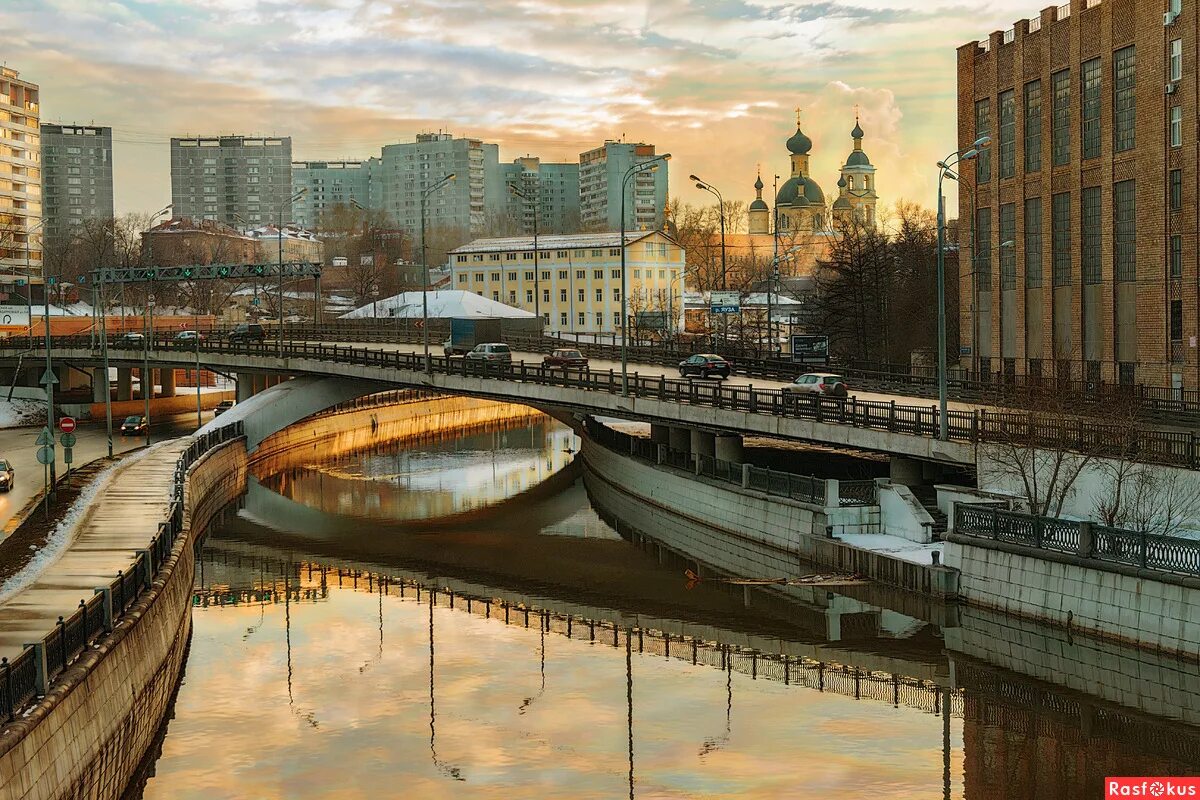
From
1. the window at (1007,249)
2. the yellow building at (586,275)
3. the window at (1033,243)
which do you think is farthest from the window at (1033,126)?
the yellow building at (586,275)

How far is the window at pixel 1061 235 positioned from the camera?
64125 mm

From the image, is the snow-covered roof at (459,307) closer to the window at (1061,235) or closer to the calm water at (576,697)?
the window at (1061,235)

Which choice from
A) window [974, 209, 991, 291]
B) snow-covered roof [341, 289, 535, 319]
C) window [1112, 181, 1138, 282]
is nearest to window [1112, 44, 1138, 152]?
window [1112, 181, 1138, 282]

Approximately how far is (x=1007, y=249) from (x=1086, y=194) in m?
6.68

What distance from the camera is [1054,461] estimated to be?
41.1 metres

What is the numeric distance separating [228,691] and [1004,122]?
48.1 metres

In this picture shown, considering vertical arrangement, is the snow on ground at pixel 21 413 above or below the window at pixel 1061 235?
below

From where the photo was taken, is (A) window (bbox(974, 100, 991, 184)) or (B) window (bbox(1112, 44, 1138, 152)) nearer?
(B) window (bbox(1112, 44, 1138, 152))

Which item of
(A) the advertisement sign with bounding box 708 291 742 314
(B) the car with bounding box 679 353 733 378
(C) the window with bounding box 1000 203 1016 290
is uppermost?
(C) the window with bounding box 1000 203 1016 290

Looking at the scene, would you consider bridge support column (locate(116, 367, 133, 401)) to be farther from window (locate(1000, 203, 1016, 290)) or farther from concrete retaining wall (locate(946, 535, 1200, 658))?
concrete retaining wall (locate(946, 535, 1200, 658))

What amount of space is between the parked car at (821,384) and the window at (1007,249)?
1056cm

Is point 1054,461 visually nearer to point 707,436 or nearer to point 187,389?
point 707,436

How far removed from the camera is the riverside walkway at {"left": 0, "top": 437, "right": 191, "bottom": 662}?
1162 inches

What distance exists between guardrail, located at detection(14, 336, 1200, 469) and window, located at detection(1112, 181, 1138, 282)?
40.6 ft
